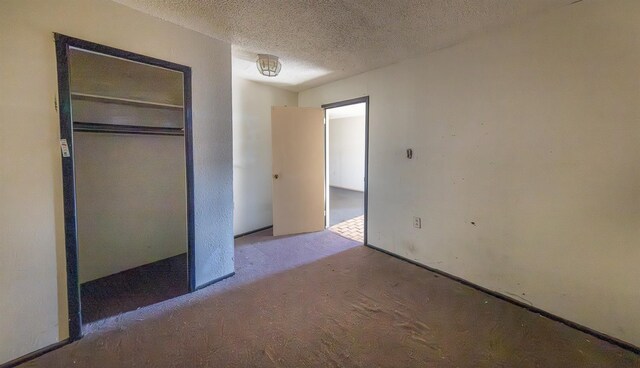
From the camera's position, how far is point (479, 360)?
62.1 inches

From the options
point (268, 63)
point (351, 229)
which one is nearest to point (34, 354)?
point (268, 63)

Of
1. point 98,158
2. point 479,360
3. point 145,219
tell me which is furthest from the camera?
point 145,219

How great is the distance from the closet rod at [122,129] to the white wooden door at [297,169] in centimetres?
133

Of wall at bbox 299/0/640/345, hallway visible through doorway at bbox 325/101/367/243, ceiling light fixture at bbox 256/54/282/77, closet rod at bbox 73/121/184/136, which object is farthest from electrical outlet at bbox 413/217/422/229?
hallway visible through doorway at bbox 325/101/367/243

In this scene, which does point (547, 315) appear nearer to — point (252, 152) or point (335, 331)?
point (335, 331)

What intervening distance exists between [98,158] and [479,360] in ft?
10.9

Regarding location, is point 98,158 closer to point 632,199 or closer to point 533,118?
point 533,118

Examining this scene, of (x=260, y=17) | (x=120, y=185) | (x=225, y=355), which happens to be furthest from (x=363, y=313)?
(x=120, y=185)

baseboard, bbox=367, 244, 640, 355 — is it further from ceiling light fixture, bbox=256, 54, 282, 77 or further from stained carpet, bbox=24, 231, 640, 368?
ceiling light fixture, bbox=256, 54, 282, 77

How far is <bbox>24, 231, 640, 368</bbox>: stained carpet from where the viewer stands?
1.58 metres

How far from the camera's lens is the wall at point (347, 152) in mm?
7773

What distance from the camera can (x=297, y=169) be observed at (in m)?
3.89

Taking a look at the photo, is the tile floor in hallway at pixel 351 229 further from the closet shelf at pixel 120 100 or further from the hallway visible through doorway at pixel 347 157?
the closet shelf at pixel 120 100

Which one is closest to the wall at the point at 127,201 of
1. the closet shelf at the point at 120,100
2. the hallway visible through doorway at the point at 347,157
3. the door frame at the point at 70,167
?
the closet shelf at the point at 120,100
